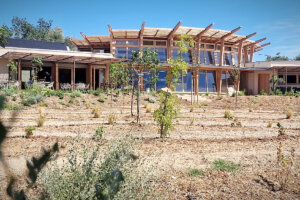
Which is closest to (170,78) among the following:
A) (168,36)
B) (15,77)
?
(15,77)

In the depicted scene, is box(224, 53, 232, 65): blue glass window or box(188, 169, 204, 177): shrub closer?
box(188, 169, 204, 177): shrub

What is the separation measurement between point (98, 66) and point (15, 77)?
796 cm

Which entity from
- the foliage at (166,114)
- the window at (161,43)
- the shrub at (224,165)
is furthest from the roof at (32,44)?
the shrub at (224,165)

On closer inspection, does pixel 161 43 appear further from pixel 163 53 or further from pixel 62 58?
pixel 62 58

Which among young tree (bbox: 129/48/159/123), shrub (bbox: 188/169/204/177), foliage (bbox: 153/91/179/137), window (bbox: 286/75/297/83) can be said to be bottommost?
shrub (bbox: 188/169/204/177)

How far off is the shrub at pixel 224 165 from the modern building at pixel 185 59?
18.0 m

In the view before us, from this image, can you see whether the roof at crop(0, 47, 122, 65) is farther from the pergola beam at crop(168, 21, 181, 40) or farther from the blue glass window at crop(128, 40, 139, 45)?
the pergola beam at crop(168, 21, 181, 40)

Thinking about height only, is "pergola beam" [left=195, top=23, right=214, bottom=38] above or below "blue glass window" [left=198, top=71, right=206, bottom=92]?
above

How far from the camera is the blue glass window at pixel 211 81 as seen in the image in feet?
89.8

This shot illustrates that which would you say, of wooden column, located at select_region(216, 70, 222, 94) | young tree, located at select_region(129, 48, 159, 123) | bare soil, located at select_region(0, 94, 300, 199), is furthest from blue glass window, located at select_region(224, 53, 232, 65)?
bare soil, located at select_region(0, 94, 300, 199)

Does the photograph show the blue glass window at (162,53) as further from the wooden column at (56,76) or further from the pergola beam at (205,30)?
the wooden column at (56,76)

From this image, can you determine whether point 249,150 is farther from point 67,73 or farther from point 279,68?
point 279,68

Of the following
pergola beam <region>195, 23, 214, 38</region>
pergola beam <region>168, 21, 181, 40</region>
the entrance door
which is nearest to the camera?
pergola beam <region>168, 21, 181, 40</region>

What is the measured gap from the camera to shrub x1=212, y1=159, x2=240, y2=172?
4074 mm
